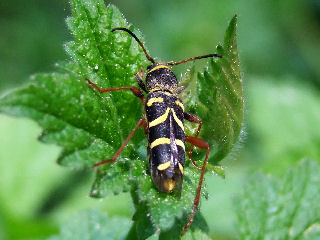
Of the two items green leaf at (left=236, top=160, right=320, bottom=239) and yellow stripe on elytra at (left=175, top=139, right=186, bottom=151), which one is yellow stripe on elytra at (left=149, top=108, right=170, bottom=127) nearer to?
yellow stripe on elytra at (left=175, top=139, right=186, bottom=151)

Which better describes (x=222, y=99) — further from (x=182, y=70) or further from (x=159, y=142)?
(x=182, y=70)

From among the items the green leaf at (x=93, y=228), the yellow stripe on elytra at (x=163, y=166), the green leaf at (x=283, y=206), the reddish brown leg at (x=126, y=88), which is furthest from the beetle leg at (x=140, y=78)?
the green leaf at (x=283, y=206)

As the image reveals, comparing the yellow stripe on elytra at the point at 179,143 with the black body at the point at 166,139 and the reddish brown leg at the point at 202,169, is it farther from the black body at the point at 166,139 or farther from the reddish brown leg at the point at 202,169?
the reddish brown leg at the point at 202,169

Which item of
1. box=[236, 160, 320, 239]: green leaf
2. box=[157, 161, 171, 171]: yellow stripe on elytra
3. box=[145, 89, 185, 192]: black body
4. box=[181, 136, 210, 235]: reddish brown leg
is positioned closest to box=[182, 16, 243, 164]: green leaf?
box=[181, 136, 210, 235]: reddish brown leg

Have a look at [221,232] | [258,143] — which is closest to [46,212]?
[221,232]

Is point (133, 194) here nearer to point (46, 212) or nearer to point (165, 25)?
point (46, 212)


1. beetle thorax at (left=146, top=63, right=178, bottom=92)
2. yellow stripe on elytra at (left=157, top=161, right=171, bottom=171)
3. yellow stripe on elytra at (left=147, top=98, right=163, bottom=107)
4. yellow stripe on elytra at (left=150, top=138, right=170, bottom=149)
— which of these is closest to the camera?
yellow stripe on elytra at (left=157, top=161, right=171, bottom=171)
